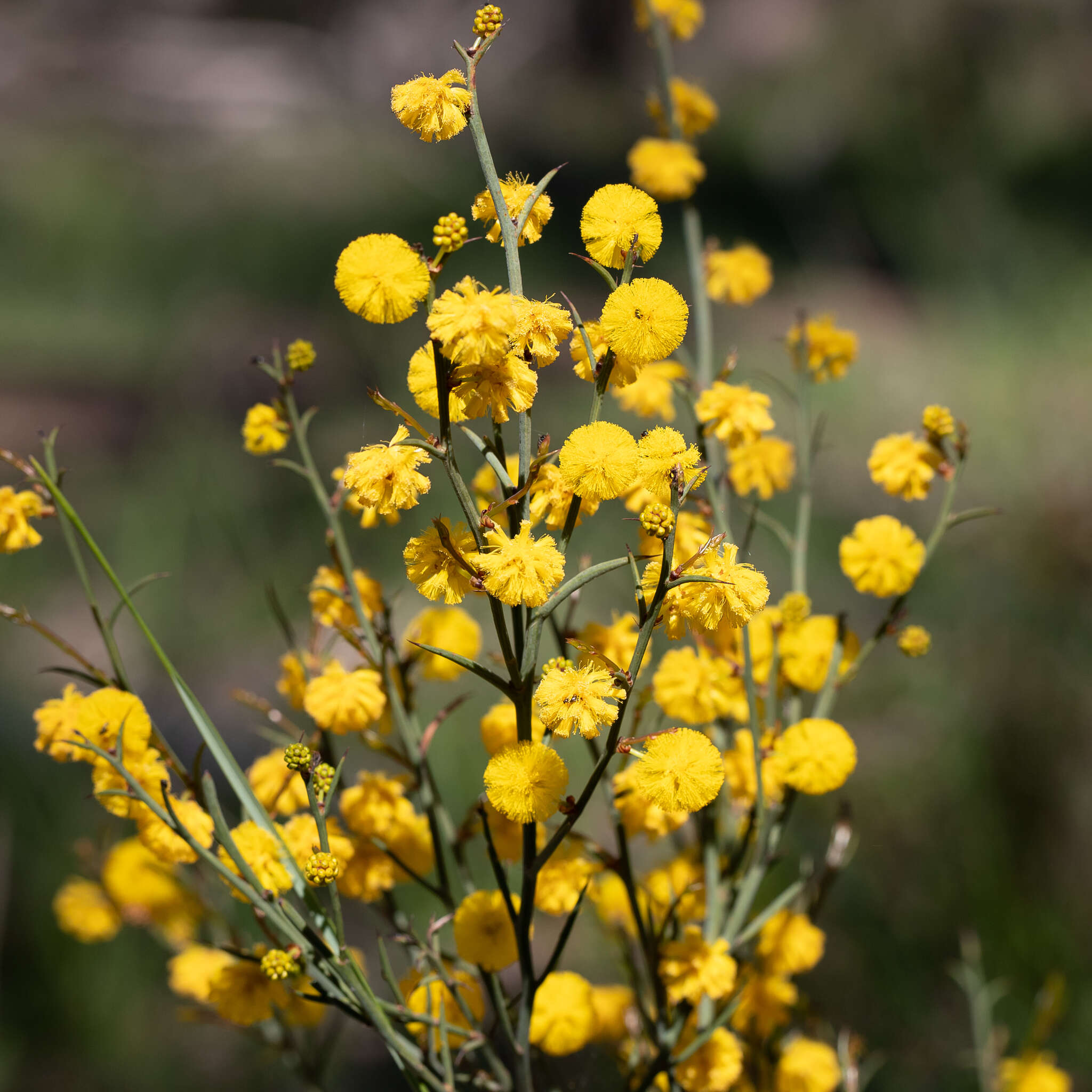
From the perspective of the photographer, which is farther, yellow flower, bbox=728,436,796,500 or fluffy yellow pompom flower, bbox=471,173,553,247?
yellow flower, bbox=728,436,796,500

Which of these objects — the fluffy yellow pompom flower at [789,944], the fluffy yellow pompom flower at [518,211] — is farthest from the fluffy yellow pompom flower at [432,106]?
the fluffy yellow pompom flower at [789,944]

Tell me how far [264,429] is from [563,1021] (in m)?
0.29

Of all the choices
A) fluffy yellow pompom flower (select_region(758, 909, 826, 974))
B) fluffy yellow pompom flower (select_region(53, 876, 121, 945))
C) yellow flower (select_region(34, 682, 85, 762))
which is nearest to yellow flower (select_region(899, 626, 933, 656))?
fluffy yellow pompom flower (select_region(758, 909, 826, 974))

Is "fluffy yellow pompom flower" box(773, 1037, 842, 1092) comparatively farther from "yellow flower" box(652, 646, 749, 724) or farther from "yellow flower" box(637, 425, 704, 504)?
"yellow flower" box(637, 425, 704, 504)

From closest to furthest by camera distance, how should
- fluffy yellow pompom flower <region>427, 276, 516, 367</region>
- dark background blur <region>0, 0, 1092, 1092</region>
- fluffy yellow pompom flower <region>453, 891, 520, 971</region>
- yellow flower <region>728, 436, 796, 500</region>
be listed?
fluffy yellow pompom flower <region>427, 276, 516, 367</region> < fluffy yellow pompom flower <region>453, 891, 520, 971</region> < yellow flower <region>728, 436, 796, 500</region> < dark background blur <region>0, 0, 1092, 1092</region>

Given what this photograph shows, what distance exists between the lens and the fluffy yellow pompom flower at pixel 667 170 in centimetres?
48

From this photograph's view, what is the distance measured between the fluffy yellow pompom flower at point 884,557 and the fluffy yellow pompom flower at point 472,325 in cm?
22

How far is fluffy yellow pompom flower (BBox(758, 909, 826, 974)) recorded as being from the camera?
1.40 feet

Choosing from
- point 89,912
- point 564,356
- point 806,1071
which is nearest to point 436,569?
point 806,1071

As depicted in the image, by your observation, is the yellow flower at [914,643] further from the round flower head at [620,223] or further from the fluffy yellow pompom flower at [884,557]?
the round flower head at [620,223]

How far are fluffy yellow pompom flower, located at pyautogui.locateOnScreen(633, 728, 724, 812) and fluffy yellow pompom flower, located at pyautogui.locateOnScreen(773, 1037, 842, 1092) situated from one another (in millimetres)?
275

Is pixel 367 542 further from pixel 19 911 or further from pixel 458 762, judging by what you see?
pixel 19 911

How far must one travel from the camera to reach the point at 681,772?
0.27m

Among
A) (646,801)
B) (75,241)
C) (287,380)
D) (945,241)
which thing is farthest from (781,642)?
(75,241)
